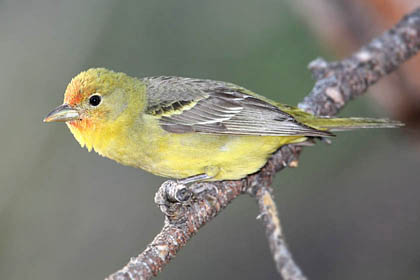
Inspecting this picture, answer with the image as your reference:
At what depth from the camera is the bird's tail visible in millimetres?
4609

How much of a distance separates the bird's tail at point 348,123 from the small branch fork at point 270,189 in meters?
0.43

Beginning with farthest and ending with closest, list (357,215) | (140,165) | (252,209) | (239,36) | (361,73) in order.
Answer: (239,36) < (252,209) < (357,215) < (361,73) < (140,165)

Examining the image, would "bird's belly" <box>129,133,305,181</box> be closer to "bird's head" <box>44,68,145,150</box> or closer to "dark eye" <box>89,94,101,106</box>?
"bird's head" <box>44,68,145,150</box>

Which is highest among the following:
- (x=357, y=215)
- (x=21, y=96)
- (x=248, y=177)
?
(x=21, y=96)

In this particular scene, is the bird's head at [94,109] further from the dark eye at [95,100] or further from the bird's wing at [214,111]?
the bird's wing at [214,111]

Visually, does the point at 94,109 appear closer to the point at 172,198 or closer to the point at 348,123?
the point at 172,198

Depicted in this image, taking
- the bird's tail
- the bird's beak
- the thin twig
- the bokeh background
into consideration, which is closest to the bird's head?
the bird's beak

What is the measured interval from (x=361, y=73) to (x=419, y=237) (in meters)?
2.61

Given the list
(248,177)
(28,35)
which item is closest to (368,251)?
(248,177)

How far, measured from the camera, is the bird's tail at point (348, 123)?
15.1ft

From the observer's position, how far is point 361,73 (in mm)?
5707

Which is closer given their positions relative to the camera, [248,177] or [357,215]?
[248,177]

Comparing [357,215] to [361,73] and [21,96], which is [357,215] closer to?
[361,73]

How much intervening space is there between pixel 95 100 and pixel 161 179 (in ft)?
12.1
